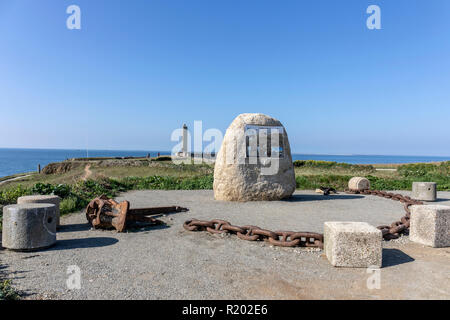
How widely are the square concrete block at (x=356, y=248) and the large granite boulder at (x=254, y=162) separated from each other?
6.04m

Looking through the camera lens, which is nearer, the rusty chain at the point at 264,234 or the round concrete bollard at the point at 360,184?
the rusty chain at the point at 264,234

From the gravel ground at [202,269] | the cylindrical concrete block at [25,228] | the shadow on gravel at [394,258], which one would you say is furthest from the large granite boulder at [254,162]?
the cylindrical concrete block at [25,228]

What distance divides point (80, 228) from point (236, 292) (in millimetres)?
5067

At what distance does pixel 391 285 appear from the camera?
3.79 m

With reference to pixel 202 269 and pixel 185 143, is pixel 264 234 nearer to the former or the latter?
pixel 202 269

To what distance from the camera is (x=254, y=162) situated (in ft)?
34.4

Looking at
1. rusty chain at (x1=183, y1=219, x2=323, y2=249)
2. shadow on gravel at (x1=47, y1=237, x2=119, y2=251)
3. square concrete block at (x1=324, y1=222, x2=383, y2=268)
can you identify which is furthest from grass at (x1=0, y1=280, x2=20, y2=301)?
square concrete block at (x1=324, y1=222, x2=383, y2=268)

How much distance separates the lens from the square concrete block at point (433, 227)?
546 cm

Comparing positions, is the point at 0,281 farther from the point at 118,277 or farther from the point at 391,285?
the point at 391,285

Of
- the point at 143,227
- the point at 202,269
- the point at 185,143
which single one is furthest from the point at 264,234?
the point at 185,143

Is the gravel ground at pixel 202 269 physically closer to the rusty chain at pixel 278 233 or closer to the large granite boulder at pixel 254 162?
the rusty chain at pixel 278 233

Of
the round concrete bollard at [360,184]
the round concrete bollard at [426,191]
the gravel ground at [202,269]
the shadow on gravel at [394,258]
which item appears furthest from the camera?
the round concrete bollard at [360,184]

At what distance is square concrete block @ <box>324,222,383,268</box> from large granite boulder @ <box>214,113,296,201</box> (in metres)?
6.04

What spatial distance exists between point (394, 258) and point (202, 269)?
3.13 meters
